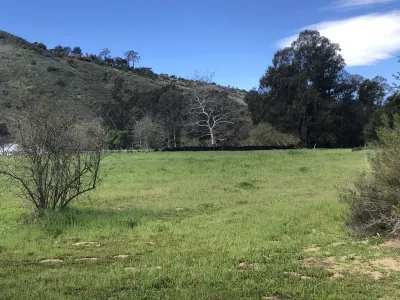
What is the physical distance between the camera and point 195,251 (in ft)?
25.7

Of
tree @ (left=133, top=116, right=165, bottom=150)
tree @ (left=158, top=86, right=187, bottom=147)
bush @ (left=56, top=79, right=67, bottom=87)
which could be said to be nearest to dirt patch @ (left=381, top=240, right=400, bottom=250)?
tree @ (left=133, top=116, right=165, bottom=150)

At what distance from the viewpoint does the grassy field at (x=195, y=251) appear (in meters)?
5.63

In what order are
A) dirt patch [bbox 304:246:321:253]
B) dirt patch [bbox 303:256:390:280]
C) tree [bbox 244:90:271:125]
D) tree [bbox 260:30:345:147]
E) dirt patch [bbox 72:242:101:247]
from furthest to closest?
tree [bbox 244:90:271:125] < tree [bbox 260:30:345:147] < dirt patch [bbox 72:242:101:247] < dirt patch [bbox 304:246:321:253] < dirt patch [bbox 303:256:390:280]

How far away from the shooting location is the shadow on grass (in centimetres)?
1034

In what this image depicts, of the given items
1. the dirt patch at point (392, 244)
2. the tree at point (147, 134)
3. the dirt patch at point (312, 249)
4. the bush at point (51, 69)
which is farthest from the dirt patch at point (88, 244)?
the bush at point (51, 69)

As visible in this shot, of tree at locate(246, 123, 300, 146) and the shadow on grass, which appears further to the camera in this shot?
tree at locate(246, 123, 300, 146)

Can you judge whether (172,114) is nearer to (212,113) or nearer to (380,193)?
(212,113)

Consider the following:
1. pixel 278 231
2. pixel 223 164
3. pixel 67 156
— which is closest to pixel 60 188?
pixel 67 156

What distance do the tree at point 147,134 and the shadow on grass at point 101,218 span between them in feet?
154

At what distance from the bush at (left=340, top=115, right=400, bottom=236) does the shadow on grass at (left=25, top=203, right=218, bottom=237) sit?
14.9ft

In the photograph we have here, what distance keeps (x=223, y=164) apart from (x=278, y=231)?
18009 mm

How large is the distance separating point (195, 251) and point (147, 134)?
52649 millimetres

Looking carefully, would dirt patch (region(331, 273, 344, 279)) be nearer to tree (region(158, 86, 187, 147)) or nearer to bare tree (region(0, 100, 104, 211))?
bare tree (region(0, 100, 104, 211))

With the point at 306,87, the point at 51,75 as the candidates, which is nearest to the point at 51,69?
the point at 51,75
